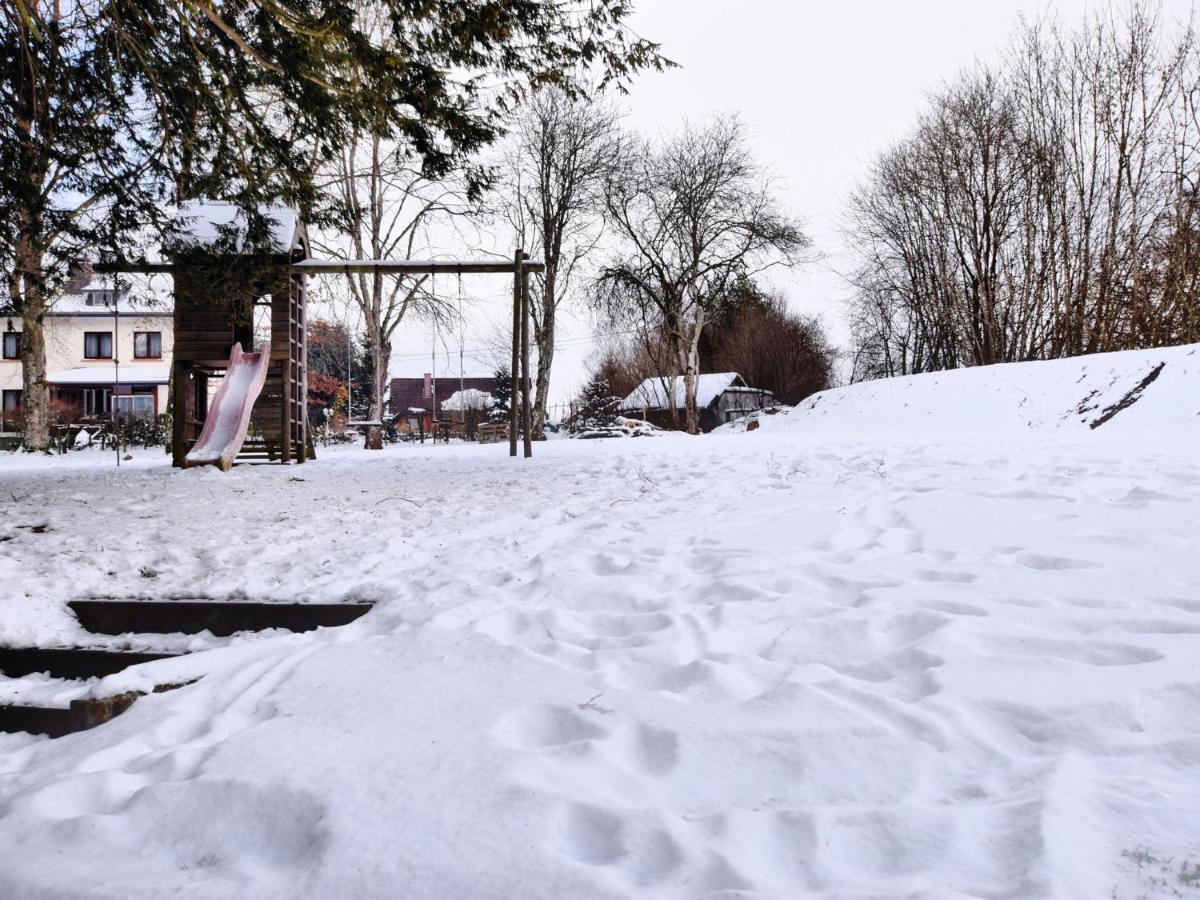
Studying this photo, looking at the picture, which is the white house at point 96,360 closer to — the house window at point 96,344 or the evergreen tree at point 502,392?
the house window at point 96,344

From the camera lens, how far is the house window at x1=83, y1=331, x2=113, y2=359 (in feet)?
117

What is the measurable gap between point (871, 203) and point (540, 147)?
11.3m

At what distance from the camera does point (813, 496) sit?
544cm

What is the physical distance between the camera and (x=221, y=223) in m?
8.52

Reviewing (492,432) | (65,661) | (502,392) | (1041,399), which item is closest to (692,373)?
(492,432)

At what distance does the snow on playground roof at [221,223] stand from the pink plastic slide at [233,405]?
1.67 metres

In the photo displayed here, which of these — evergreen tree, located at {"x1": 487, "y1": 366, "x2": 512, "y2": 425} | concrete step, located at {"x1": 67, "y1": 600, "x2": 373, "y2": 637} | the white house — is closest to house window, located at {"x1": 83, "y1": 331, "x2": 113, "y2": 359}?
the white house

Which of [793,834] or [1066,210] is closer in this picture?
[793,834]

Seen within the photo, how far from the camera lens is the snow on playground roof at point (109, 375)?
1298 inches

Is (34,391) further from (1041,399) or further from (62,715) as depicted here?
(1041,399)

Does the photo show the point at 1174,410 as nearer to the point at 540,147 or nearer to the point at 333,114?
the point at 333,114

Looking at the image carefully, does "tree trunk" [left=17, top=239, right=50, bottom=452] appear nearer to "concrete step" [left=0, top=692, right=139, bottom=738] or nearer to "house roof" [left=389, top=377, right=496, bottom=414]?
"concrete step" [left=0, top=692, right=139, bottom=738]

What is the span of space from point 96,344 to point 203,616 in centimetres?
3983

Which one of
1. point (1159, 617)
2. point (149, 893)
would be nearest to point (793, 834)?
point (149, 893)
